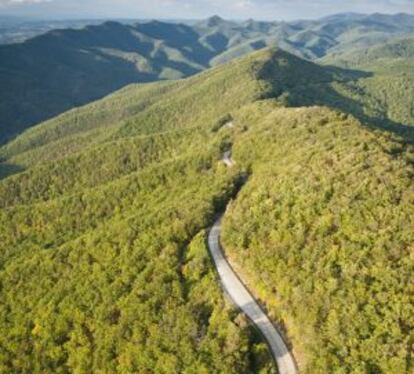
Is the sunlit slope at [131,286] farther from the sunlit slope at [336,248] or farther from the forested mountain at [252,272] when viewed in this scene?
the sunlit slope at [336,248]

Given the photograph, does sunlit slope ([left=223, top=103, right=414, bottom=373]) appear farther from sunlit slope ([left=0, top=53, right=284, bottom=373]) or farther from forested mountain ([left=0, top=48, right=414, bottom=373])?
sunlit slope ([left=0, top=53, right=284, bottom=373])

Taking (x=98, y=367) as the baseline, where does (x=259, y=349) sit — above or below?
above

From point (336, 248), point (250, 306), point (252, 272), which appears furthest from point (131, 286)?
point (336, 248)

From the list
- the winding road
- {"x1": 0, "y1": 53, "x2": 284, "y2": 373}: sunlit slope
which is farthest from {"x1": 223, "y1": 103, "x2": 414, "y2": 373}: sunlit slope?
{"x1": 0, "y1": 53, "x2": 284, "y2": 373}: sunlit slope

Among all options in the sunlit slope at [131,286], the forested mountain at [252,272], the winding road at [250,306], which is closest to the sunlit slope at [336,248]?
the forested mountain at [252,272]

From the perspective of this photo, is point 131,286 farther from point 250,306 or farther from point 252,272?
point 250,306

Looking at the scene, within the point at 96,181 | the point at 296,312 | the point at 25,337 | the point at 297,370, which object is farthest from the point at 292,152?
the point at 96,181

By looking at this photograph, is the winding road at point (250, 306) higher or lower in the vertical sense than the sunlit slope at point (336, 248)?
lower

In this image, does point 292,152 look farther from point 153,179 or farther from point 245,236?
point 153,179
